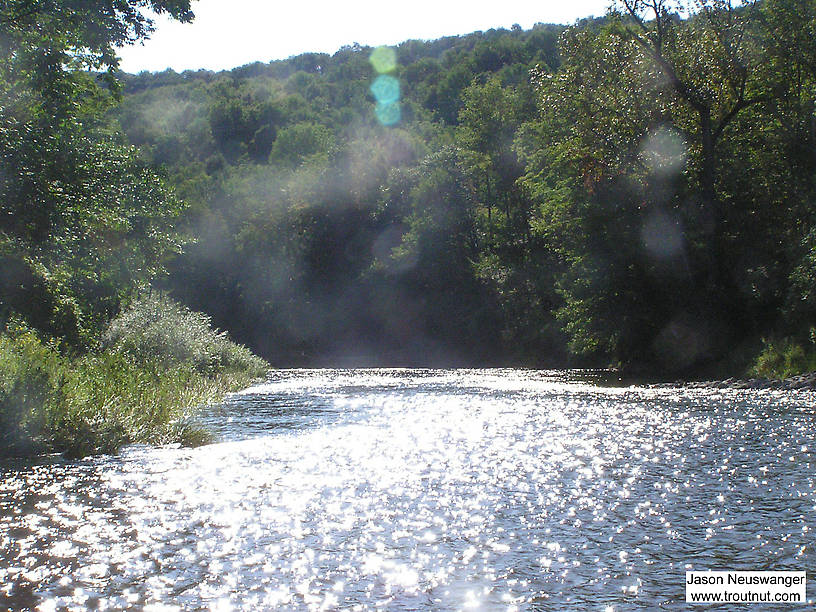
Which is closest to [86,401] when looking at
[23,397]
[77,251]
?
Answer: [23,397]

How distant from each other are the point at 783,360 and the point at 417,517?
920 inches

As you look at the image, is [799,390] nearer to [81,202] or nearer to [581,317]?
[581,317]

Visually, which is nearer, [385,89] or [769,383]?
[769,383]

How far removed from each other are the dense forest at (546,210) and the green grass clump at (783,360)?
0.51 ft

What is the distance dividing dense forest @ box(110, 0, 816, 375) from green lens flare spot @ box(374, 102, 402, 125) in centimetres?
56

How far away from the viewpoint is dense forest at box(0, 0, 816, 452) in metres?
22.8

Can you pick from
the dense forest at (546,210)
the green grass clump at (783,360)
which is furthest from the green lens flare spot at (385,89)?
the green grass clump at (783,360)

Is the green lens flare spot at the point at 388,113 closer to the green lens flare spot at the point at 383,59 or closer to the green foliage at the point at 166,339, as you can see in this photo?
the green lens flare spot at the point at 383,59

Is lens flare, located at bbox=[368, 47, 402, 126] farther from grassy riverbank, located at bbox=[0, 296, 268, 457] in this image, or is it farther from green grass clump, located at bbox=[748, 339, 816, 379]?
grassy riverbank, located at bbox=[0, 296, 268, 457]

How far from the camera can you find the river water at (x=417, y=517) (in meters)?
7.55

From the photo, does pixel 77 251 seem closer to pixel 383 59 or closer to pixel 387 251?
pixel 387 251

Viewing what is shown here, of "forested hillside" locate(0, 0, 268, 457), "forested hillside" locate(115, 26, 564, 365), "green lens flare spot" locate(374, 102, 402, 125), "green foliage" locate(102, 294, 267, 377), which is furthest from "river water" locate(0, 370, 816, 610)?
"green lens flare spot" locate(374, 102, 402, 125)

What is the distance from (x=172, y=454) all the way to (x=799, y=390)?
19189mm

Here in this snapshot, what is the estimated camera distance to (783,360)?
2914 centimetres
